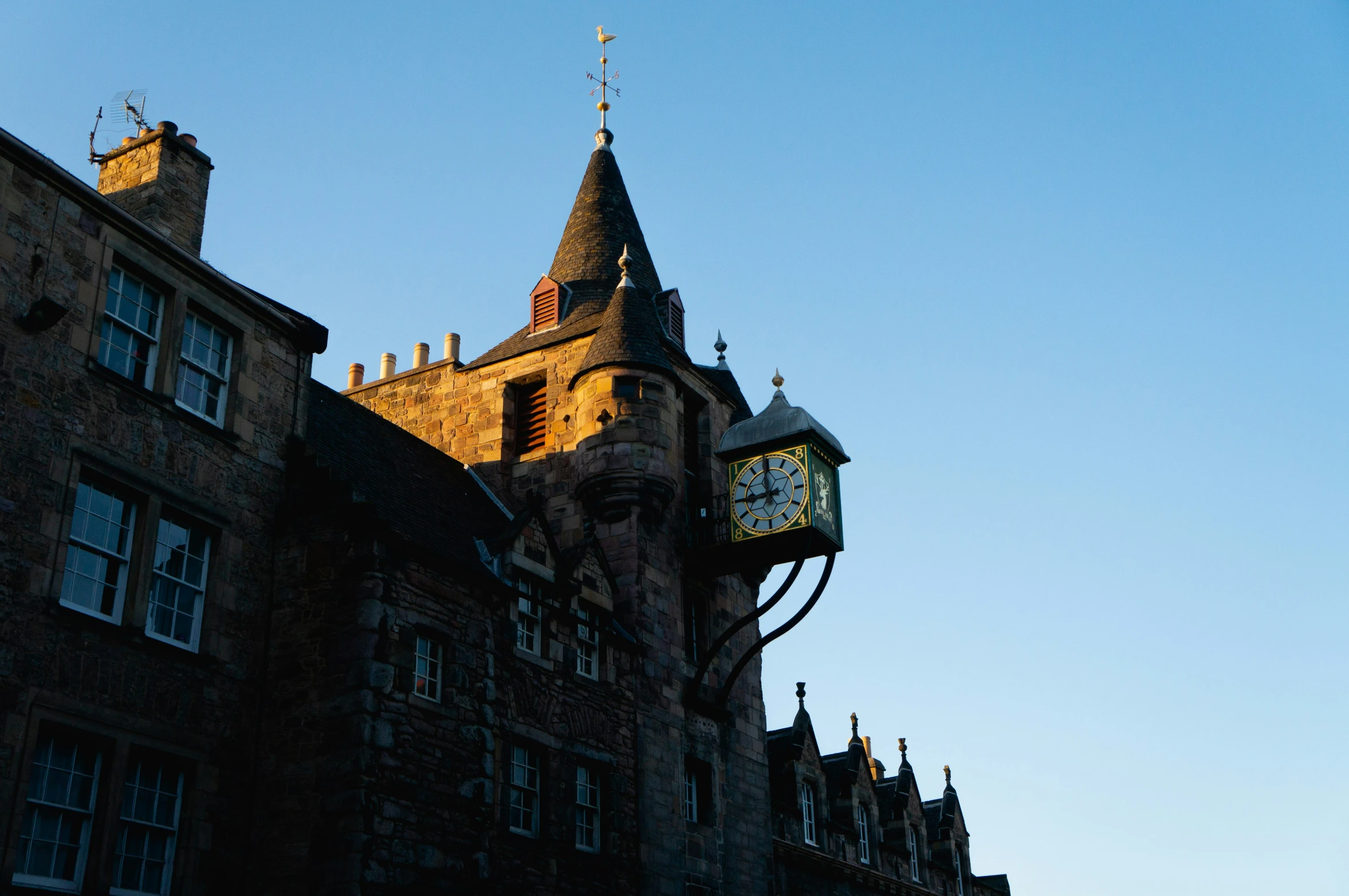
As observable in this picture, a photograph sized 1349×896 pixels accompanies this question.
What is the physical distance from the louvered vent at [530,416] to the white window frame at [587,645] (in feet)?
17.6

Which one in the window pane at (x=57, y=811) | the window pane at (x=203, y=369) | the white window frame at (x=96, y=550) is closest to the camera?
the window pane at (x=57, y=811)

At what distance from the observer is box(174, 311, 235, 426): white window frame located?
58.1ft

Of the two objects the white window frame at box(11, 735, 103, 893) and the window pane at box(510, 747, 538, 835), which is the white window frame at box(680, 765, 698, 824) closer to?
the window pane at box(510, 747, 538, 835)

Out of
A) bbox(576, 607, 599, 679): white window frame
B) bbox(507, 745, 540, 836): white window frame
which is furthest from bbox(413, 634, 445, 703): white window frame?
bbox(576, 607, 599, 679): white window frame

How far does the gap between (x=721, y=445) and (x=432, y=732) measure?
1092 cm

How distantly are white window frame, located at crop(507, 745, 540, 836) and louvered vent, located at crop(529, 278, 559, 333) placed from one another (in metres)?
11.1

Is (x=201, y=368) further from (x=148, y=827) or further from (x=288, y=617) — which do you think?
(x=148, y=827)

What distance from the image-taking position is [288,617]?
17.8 m

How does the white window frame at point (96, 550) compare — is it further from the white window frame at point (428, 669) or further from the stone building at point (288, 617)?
the white window frame at point (428, 669)

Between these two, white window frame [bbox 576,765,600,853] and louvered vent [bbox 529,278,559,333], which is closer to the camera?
white window frame [bbox 576,765,600,853]

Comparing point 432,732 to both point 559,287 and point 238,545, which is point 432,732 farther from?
point 559,287

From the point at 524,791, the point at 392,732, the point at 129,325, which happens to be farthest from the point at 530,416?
the point at 392,732

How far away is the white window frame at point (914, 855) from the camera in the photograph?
36156 millimetres

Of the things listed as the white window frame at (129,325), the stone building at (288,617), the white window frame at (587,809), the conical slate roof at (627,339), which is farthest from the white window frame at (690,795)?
the white window frame at (129,325)
